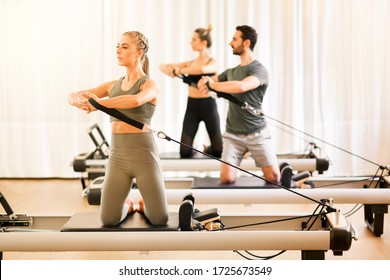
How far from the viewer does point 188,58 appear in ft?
22.5

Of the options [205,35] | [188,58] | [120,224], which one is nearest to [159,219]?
[120,224]

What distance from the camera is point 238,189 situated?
4547mm

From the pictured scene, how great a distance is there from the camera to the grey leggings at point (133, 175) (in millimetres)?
3527

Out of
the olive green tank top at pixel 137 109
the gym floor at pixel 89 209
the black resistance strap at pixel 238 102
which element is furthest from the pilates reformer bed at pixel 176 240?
the black resistance strap at pixel 238 102

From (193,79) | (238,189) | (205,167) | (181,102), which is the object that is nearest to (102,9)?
(181,102)

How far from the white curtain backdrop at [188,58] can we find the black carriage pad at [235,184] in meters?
1.73

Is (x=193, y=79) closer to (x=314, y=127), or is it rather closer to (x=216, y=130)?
(x=216, y=130)

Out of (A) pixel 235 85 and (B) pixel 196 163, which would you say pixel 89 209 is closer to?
(B) pixel 196 163

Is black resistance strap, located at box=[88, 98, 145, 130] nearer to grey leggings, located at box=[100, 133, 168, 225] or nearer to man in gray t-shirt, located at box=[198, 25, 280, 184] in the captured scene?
grey leggings, located at box=[100, 133, 168, 225]

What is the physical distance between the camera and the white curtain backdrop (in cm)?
679

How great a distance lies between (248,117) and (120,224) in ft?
4.67

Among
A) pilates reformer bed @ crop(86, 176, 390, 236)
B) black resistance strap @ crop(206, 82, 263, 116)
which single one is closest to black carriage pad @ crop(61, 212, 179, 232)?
pilates reformer bed @ crop(86, 176, 390, 236)

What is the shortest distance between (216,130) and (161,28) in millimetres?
1525

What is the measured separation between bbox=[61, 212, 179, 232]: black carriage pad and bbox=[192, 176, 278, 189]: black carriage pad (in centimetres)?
110
